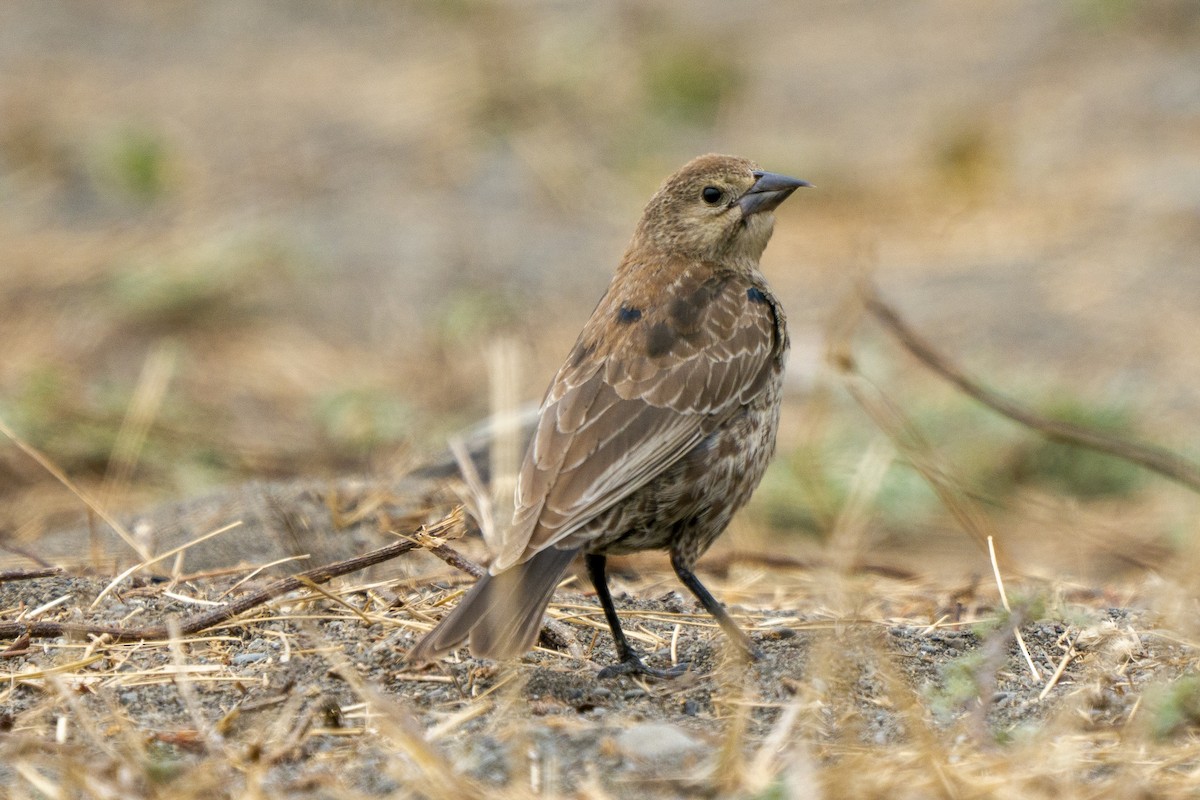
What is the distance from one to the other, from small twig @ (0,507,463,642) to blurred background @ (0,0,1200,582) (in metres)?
2.30

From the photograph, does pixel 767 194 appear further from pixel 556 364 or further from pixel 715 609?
pixel 556 364

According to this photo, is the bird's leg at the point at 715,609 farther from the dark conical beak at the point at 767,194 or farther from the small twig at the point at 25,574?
the small twig at the point at 25,574

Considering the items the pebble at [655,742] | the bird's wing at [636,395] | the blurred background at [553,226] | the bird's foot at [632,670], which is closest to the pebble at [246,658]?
the bird's wing at [636,395]

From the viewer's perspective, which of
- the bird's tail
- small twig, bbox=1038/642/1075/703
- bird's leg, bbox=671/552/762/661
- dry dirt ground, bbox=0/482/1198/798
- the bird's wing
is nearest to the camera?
dry dirt ground, bbox=0/482/1198/798

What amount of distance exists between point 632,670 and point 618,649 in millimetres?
164

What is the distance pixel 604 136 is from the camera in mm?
12766

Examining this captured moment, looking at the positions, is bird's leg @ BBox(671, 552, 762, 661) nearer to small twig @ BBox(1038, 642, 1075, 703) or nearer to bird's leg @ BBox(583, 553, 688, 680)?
bird's leg @ BBox(583, 553, 688, 680)

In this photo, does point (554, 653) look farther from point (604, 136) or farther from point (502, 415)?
point (604, 136)

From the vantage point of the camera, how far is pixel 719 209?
17.1 ft

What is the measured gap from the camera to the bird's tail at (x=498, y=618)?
387cm

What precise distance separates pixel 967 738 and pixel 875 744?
0.22m

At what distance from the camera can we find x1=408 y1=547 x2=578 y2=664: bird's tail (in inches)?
152

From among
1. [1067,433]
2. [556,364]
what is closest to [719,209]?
[1067,433]

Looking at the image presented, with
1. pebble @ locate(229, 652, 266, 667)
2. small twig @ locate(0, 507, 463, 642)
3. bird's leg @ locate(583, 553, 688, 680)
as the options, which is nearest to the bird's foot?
bird's leg @ locate(583, 553, 688, 680)
